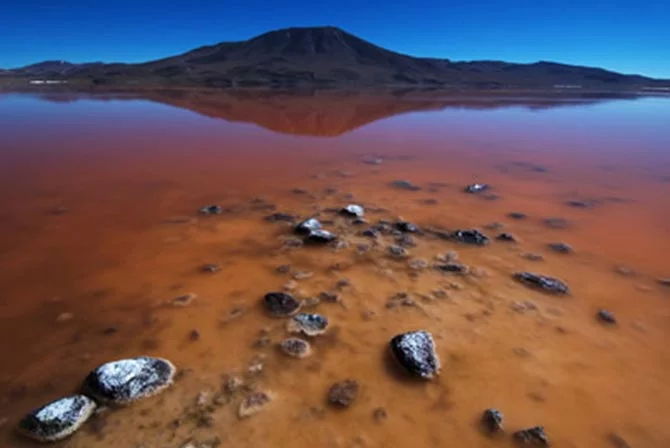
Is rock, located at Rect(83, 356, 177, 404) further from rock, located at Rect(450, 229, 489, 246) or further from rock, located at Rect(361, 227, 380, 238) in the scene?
rock, located at Rect(450, 229, 489, 246)

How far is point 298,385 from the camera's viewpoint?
9.36ft

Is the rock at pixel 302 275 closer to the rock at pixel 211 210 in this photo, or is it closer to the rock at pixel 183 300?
the rock at pixel 183 300

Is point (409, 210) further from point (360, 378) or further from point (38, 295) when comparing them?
point (38, 295)

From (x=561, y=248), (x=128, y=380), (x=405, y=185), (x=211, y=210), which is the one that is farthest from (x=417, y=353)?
(x=405, y=185)

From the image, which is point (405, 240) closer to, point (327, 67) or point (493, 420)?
point (493, 420)

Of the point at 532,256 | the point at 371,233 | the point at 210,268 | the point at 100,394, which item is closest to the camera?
the point at 100,394

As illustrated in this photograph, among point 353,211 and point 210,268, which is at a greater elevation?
point 353,211

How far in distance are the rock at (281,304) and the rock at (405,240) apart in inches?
71.8

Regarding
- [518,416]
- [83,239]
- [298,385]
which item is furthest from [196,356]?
[83,239]

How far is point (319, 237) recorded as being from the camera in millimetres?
5031

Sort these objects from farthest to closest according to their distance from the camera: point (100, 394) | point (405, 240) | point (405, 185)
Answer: point (405, 185) < point (405, 240) < point (100, 394)

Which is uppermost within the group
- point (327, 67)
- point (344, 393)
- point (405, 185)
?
point (327, 67)

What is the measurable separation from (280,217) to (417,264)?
230 centimetres

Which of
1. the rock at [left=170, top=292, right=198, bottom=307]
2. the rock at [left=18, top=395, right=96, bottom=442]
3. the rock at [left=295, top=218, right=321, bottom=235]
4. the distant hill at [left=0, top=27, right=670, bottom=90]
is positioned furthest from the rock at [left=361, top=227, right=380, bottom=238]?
the distant hill at [left=0, top=27, right=670, bottom=90]
